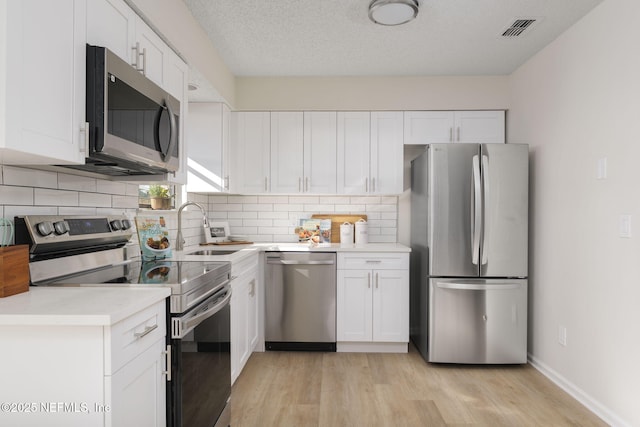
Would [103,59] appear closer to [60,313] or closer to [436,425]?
[60,313]

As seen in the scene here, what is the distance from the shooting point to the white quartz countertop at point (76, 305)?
114cm

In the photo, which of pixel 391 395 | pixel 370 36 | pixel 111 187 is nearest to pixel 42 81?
pixel 111 187

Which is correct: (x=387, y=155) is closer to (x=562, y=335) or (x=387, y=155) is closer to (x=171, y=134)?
(x=562, y=335)

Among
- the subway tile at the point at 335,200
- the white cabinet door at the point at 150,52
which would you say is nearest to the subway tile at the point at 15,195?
the white cabinet door at the point at 150,52

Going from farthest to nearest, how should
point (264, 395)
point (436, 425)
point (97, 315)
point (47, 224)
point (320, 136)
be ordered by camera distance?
1. point (320, 136)
2. point (264, 395)
3. point (436, 425)
4. point (47, 224)
5. point (97, 315)

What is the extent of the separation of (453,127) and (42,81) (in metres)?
3.45

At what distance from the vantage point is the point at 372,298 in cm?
363

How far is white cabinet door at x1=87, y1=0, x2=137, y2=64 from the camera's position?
1581 mm

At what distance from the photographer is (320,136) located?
397 centimetres

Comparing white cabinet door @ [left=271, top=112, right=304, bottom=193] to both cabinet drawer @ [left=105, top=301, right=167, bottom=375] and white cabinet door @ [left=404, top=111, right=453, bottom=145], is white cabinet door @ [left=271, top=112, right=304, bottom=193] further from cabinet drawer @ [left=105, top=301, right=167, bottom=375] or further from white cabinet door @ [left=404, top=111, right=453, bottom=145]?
cabinet drawer @ [left=105, top=301, right=167, bottom=375]

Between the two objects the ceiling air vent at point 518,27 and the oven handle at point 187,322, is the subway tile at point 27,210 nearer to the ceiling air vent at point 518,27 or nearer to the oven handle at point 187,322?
the oven handle at point 187,322

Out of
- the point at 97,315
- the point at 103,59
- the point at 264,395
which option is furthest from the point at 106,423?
the point at 264,395

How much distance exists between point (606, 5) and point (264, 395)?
131 inches

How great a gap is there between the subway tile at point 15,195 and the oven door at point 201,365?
80 centimetres
